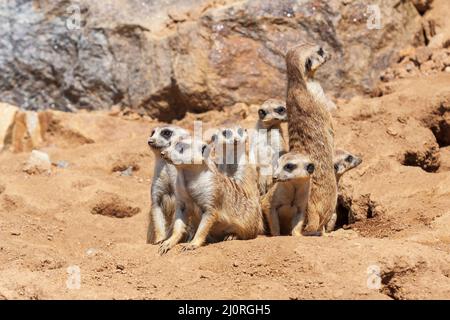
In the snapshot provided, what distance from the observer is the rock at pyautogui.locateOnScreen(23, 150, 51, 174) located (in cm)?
922

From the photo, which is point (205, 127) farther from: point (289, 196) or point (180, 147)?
point (180, 147)

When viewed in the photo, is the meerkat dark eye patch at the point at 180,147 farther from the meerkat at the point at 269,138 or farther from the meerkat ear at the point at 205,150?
the meerkat at the point at 269,138

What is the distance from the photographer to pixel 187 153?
6559mm

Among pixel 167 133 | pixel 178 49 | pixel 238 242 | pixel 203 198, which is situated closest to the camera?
pixel 238 242

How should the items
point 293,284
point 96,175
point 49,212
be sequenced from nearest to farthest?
point 293,284
point 49,212
point 96,175

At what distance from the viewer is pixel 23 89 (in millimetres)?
11023

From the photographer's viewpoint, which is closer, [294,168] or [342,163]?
[294,168]

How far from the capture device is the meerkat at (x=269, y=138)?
7973 mm

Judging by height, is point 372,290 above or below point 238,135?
below

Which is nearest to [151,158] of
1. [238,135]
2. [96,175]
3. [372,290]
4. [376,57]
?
[96,175]

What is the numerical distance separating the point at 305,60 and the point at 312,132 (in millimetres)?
555

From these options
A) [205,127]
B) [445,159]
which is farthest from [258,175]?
[445,159]
